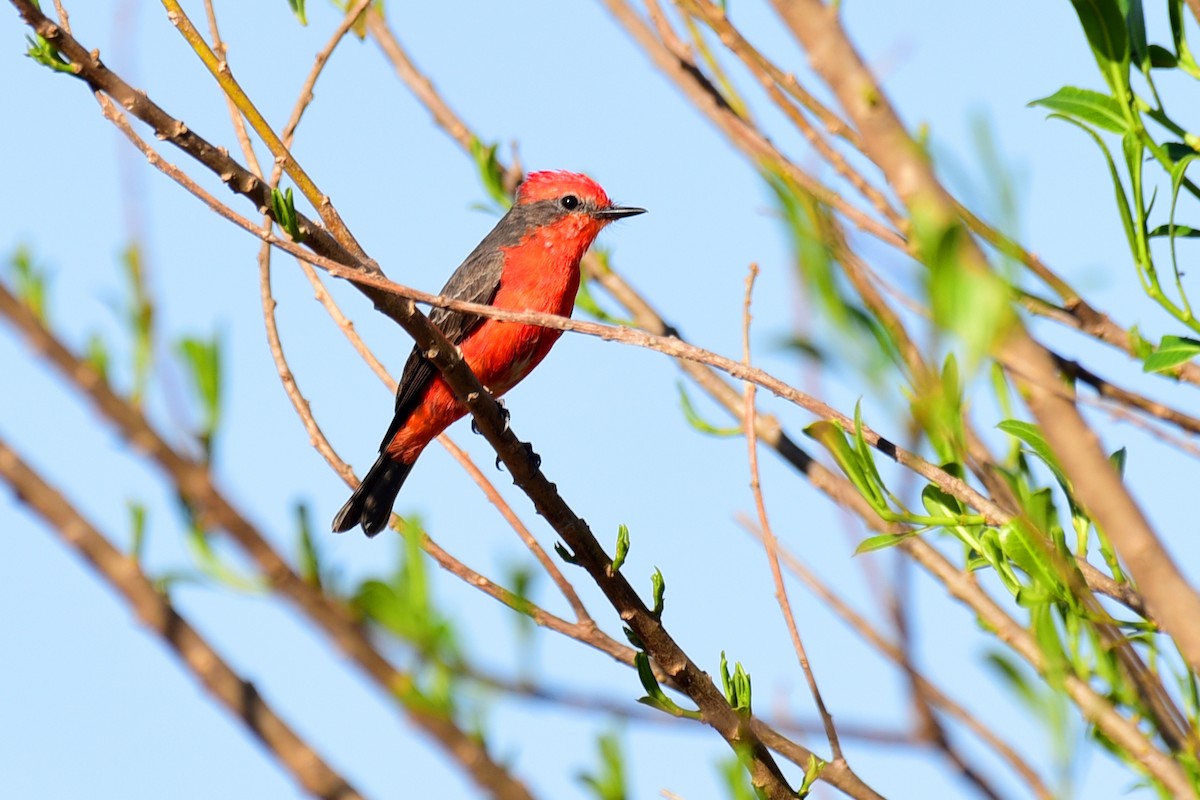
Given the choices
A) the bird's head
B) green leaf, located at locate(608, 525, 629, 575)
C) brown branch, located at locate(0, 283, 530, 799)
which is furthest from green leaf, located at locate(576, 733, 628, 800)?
the bird's head

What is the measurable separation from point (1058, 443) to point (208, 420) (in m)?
0.94

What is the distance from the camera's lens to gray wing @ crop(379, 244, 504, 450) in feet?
20.4

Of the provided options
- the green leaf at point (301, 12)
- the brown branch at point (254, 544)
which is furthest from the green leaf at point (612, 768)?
the green leaf at point (301, 12)

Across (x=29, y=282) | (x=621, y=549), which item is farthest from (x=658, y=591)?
(x=29, y=282)

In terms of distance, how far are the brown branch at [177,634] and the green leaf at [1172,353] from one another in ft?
4.75

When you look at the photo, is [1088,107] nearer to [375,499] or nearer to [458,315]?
[458,315]

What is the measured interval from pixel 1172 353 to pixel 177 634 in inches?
61.3

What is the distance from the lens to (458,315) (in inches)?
247

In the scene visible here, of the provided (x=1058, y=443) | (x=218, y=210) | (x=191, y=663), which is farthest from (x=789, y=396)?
(x=191, y=663)

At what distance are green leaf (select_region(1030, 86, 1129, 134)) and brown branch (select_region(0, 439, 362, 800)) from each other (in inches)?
63.1

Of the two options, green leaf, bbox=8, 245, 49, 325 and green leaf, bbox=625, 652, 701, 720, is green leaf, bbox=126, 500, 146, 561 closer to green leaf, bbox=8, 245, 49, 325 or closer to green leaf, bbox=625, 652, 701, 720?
green leaf, bbox=8, 245, 49, 325

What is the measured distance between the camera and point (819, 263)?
1.38 m

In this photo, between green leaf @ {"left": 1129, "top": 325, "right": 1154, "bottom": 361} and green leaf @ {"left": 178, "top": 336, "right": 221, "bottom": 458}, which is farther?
green leaf @ {"left": 1129, "top": 325, "right": 1154, "bottom": 361}

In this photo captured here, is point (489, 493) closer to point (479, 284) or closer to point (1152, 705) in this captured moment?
point (1152, 705)
